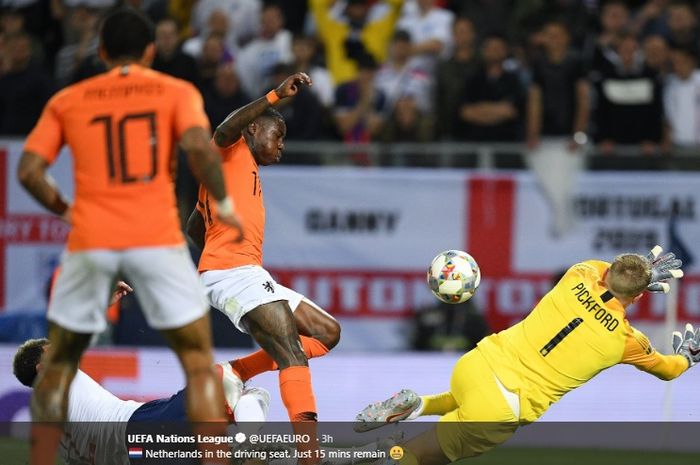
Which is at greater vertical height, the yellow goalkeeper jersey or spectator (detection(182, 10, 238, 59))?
spectator (detection(182, 10, 238, 59))

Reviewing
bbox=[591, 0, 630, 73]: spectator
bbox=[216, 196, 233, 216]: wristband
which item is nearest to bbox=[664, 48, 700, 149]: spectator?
bbox=[591, 0, 630, 73]: spectator

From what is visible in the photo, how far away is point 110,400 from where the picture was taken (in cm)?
861

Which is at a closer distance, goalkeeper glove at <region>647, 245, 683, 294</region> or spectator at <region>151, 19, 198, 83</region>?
goalkeeper glove at <region>647, 245, 683, 294</region>

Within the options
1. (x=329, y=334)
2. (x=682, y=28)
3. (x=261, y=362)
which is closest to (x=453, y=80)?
(x=682, y=28)

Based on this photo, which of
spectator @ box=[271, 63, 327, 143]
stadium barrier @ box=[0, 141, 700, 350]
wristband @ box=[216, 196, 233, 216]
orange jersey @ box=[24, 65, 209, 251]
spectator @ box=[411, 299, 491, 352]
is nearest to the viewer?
orange jersey @ box=[24, 65, 209, 251]

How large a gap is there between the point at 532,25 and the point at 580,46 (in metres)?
0.60

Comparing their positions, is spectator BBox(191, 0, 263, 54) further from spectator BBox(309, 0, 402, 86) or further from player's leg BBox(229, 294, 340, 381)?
player's leg BBox(229, 294, 340, 381)

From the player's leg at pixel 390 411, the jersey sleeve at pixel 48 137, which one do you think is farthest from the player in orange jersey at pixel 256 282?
the jersey sleeve at pixel 48 137

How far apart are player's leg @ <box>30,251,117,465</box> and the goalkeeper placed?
7.51ft

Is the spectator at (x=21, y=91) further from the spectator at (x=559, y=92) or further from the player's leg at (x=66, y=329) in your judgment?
the player's leg at (x=66, y=329)

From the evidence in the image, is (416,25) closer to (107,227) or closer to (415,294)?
(415,294)

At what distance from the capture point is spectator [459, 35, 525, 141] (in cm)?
1483

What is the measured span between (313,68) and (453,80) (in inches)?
63.9

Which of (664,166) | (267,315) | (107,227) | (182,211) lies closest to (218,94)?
(182,211)
